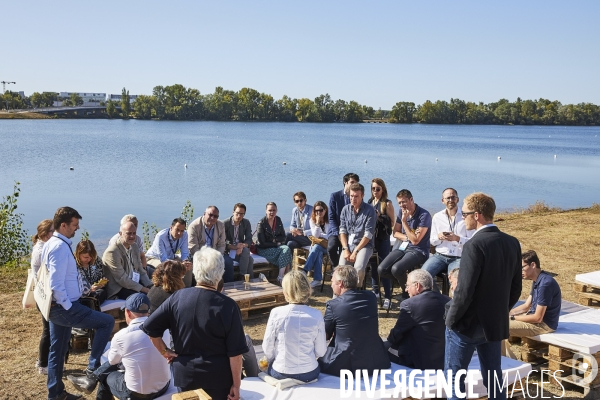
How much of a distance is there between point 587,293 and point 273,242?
14.8 ft

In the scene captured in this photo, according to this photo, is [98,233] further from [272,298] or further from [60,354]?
[60,354]

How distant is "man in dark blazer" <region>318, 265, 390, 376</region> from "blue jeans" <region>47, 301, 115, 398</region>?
2.06m

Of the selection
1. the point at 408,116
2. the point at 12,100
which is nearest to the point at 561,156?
the point at 408,116

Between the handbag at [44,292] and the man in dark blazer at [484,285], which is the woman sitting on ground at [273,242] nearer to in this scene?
the handbag at [44,292]

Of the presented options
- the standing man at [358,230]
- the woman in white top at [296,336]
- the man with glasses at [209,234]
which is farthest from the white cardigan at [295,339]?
the man with glasses at [209,234]

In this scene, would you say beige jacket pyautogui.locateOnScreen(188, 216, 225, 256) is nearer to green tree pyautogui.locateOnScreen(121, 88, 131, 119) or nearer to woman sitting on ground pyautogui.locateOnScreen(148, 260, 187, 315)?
woman sitting on ground pyautogui.locateOnScreen(148, 260, 187, 315)

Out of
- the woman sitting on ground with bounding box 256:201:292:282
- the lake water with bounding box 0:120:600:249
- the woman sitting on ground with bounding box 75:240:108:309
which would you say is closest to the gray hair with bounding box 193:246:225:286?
the woman sitting on ground with bounding box 75:240:108:309

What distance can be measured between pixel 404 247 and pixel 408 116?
145 meters

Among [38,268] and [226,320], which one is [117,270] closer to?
[38,268]

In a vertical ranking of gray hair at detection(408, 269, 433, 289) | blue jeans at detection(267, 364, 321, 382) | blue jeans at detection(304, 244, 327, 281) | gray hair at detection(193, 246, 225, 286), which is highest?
gray hair at detection(193, 246, 225, 286)

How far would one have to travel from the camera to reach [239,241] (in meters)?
8.25

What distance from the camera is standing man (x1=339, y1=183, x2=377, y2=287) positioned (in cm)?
726

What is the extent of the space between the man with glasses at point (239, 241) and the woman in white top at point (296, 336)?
12.9 feet

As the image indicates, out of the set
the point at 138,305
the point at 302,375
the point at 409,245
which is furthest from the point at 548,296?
the point at 138,305
